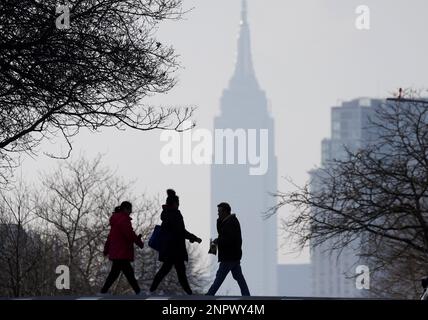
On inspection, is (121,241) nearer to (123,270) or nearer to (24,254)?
(123,270)

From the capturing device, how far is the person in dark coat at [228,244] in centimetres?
2278

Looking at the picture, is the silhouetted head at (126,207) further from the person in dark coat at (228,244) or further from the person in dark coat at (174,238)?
the person in dark coat at (228,244)

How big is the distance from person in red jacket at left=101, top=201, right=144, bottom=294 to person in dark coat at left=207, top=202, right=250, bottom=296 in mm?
1167

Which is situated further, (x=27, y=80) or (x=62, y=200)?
(x=62, y=200)

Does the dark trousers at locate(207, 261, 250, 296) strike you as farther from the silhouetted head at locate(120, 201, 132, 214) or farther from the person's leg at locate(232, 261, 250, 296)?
the silhouetted head at locate(120, 201, 132, 214)

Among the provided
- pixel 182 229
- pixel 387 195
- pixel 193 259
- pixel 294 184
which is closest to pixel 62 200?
pixel 193 259

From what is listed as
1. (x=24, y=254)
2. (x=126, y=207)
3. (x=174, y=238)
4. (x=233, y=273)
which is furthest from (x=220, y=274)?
(x=24, y=254)

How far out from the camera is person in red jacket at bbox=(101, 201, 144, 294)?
22953 mm

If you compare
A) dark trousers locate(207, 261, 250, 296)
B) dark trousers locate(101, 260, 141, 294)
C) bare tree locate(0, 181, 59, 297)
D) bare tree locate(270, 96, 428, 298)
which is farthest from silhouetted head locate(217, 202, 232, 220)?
bare tree locate(0, 181, 59, 297)

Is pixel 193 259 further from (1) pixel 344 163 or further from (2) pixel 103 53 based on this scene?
(2) pixel 103 53

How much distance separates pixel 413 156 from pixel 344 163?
1974 millimetres

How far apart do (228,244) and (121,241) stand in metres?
1.56

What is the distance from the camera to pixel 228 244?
2327 centimetres

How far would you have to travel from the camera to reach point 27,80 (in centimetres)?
2291
